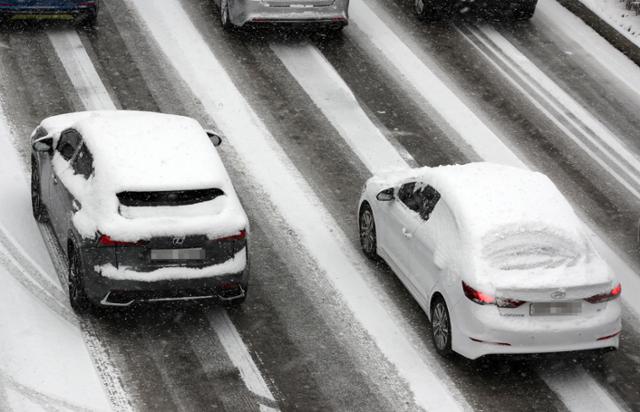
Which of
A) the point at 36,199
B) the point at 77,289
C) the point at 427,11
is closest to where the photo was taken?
the point at 77,289

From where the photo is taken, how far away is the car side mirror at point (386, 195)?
12.7 meters

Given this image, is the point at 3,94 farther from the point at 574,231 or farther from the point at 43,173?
the point at 574,231

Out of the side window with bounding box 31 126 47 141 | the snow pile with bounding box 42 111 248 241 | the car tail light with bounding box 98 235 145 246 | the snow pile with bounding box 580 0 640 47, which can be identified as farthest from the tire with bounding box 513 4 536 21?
the car tail light with bounding box 98 235 145 246

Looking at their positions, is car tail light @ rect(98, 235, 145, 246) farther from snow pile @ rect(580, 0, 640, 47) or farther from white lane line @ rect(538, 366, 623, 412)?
snow pile @ rect(580, 0, 640, 47)

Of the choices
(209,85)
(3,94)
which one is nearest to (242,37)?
(209,85)

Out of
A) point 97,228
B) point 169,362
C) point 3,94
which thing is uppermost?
point 97,228

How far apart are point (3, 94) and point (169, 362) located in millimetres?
7186

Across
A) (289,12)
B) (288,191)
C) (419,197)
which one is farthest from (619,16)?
(419,197)

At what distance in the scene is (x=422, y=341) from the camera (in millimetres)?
11688

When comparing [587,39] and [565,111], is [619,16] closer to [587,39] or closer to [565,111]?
[587,39]

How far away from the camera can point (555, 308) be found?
10.7 meters

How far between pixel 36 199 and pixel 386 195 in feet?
13.2

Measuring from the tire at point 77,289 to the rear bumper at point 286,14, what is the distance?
25.3 ft

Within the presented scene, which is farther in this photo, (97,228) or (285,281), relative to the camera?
(285,281)
